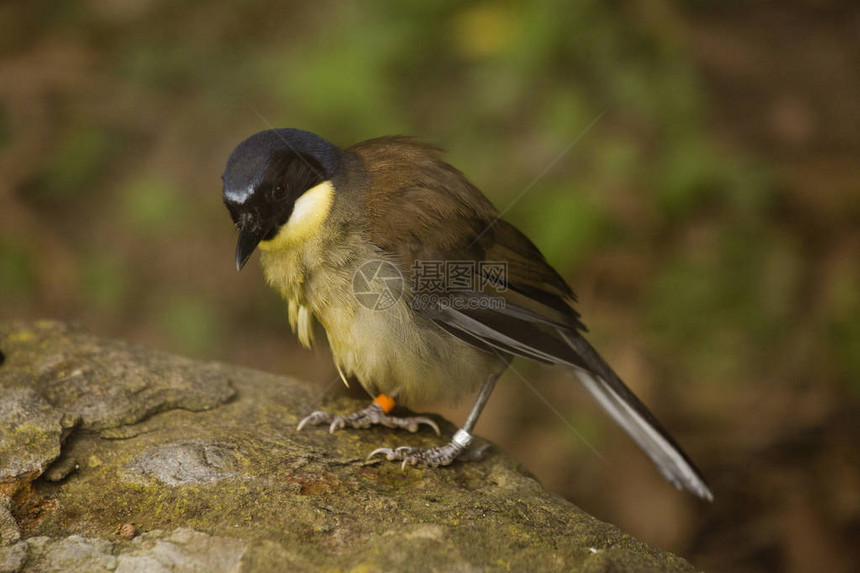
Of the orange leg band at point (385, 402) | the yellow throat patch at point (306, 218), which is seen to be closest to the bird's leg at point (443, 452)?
the orange leg band at point (385, 402)

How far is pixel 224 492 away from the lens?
2.87m

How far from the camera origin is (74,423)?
3.19 metres

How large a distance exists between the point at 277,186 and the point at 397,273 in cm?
61

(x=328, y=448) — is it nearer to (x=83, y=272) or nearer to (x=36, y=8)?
(x=83, y=272)

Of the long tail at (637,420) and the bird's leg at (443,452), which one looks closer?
the bird's leg at (443,452)

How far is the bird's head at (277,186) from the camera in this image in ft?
11.0

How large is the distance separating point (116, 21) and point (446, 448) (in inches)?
234

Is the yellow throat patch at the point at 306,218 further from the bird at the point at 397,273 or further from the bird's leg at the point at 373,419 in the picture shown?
the bird's leg at the point at 373,419

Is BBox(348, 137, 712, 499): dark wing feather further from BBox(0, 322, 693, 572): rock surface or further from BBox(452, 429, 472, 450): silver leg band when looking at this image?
BBox(0, 322, 693, 572): rock surface

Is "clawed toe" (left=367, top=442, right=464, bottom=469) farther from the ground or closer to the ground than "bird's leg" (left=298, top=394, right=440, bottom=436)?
farther from the ground

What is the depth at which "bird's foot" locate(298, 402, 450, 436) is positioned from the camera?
11.9ft
